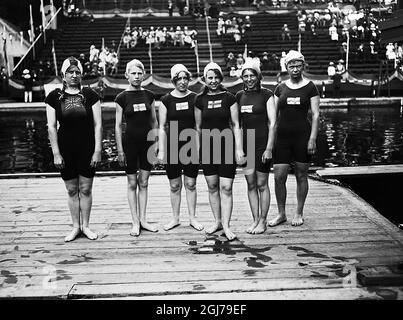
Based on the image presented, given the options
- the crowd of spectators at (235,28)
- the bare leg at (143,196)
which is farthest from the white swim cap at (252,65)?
the crowd of spectators at (235,28)

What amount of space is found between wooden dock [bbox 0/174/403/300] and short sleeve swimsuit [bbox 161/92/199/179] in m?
0.67

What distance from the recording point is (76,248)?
195 inches

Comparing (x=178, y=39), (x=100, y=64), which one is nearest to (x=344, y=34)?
(x=178, y=39)

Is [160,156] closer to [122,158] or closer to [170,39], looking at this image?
[122,158]

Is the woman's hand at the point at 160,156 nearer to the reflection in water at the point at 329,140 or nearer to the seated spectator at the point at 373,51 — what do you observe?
the reflection in water at the point at 329,140

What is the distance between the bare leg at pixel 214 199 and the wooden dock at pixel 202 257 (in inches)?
6.0

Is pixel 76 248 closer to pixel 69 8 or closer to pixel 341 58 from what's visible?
pixel 341 58

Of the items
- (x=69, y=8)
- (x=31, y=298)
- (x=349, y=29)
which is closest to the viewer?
(x=31, y=298)

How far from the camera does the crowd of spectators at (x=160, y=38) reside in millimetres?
30422

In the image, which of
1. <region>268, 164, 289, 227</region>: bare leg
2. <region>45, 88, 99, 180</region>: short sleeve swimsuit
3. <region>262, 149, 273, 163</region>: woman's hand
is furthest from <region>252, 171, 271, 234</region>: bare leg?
<region>45, 88, 99, 180</region>: short sleeve swimsuit

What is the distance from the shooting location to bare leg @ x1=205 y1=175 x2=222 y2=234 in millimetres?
5355

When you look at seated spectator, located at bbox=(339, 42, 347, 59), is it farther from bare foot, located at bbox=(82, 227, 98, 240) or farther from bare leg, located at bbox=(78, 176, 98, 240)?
bare foot, located at bbox=(82, 227, 98, 240)
